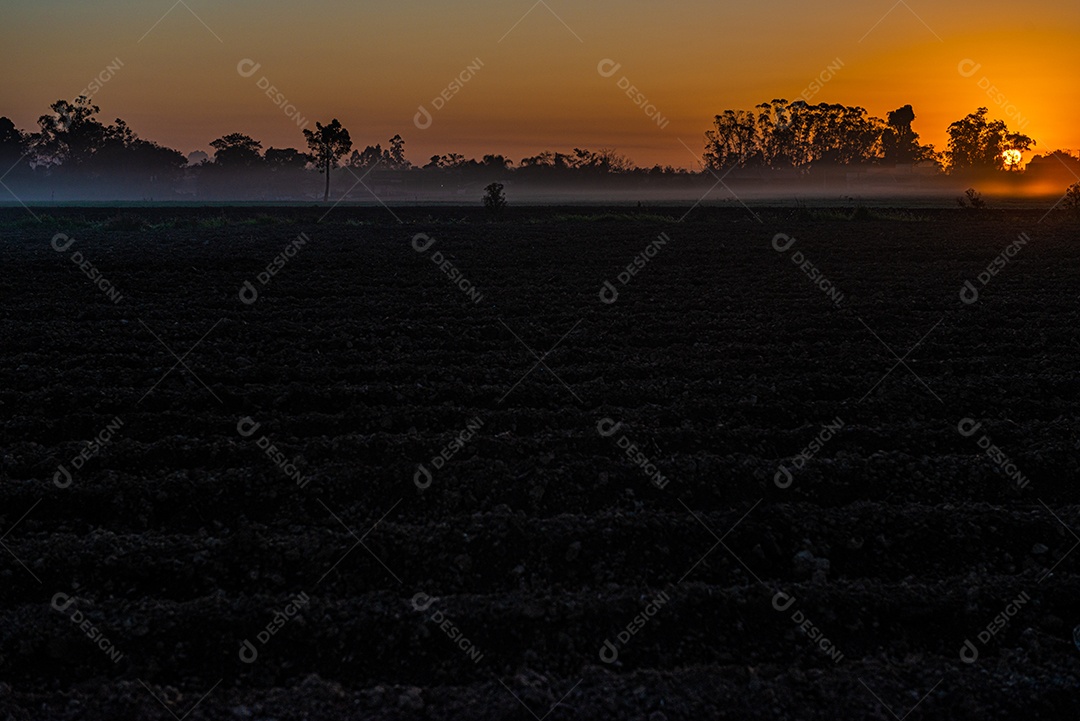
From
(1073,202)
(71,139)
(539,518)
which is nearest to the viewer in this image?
(539,518)

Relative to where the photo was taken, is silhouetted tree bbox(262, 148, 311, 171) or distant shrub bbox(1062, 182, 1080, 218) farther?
silhouetted tree bbox(262, 148, 311, 171)

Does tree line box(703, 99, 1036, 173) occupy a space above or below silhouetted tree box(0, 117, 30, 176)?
above

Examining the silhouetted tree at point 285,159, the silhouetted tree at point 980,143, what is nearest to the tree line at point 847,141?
the silhouetted tree at point 980,143

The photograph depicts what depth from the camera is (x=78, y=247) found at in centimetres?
2080

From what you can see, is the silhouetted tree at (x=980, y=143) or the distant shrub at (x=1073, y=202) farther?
the silhouetted tree at (x=980, y=143)

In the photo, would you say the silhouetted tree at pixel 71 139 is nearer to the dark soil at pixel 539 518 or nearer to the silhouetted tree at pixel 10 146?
the silhouetted tree at pixel 10 146

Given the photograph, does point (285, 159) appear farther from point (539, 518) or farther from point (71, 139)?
point (539, 518)

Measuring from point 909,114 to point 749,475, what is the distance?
13224 centimetres

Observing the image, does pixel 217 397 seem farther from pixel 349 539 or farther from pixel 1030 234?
pixel 1030 234

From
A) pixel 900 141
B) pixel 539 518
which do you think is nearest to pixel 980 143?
pixel 900 141

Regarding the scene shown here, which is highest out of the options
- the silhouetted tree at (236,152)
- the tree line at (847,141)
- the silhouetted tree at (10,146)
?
the tree line at (847,141)

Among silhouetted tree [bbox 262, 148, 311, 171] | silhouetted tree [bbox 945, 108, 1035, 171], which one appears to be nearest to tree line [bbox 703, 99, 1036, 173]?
silhouetted tree [bbox 945, 108, 1035, 171]

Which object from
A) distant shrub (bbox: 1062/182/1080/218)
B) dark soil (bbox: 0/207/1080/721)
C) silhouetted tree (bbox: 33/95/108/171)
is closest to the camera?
dark soil (bbox: 0/207/1080/721)

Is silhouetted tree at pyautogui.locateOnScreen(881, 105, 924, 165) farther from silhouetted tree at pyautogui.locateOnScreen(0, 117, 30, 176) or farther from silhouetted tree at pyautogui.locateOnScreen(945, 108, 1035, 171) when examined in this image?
silhouetted tree at pyautogui.locateOnScreen(0, 117, 30, 176)
